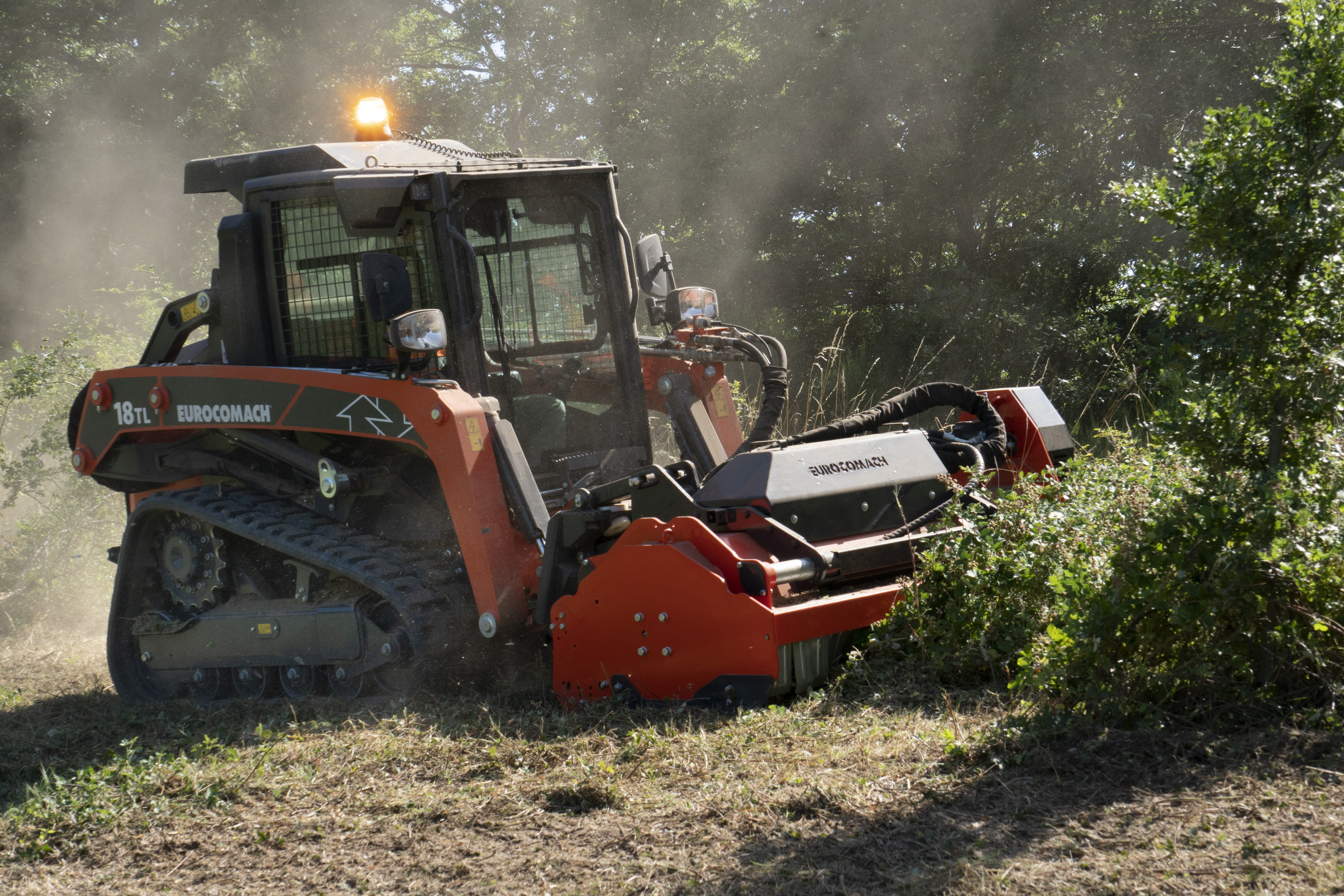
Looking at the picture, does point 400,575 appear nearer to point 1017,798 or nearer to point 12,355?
point 1017,798

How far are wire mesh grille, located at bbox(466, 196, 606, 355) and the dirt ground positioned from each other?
1.84 metres

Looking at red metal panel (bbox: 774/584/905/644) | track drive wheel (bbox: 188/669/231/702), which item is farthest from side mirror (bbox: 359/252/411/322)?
track drive wheel (bbox: 188/669/231/702)

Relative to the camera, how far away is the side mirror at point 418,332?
179 inches

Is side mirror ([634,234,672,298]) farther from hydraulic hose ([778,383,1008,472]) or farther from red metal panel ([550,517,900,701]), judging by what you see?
red metal panel ([550,517,900,701])

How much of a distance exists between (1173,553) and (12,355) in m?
17.2

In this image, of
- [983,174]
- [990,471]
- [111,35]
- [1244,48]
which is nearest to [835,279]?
[983,174]

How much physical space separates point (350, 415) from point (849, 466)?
220 cm

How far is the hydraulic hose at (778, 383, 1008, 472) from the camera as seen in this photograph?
198 inches

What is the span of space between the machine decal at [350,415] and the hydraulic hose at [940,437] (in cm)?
167

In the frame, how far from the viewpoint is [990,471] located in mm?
5070

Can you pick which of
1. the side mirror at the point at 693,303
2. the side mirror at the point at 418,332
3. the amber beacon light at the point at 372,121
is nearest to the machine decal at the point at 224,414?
the side mirror at the point at 418,332

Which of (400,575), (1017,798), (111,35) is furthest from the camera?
(111,35)

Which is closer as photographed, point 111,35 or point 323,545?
point 323,545

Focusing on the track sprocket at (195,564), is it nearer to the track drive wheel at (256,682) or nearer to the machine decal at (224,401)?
the track drive wheel at (256,682)
